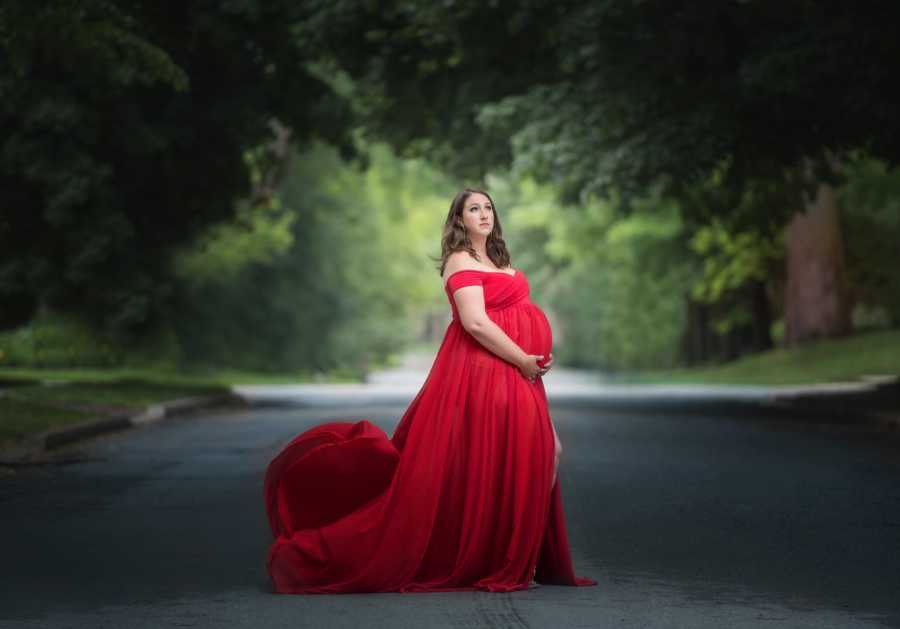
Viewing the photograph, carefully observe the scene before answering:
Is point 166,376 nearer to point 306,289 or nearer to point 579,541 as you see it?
point 306,289

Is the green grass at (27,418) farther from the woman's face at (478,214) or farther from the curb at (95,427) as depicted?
the woman's face at (478,214)

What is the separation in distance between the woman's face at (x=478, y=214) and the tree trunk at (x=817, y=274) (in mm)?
34785

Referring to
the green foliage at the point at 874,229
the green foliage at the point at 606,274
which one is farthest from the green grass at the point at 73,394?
the green foliage at the point at 874,229

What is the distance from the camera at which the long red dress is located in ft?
25.8

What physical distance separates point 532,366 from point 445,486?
0.71m

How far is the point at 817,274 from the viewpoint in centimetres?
4209

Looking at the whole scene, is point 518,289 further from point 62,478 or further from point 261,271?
point 261,271

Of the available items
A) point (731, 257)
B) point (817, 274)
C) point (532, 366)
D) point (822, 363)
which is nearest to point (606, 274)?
point (731, 257)

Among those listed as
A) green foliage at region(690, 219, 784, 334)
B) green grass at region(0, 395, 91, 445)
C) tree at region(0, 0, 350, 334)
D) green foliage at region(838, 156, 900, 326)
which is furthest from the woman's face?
green foliage at region(838, 156, 900, 326)

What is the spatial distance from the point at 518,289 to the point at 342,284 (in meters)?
40.6

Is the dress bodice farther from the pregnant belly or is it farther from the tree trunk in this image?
the tree trunk

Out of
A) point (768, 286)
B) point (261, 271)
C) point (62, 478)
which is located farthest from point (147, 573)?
point (768, 286)

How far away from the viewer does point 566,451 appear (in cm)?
1780

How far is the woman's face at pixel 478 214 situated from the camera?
7980 millimetres
